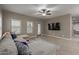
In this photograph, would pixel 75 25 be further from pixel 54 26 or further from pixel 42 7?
pixel 42 7

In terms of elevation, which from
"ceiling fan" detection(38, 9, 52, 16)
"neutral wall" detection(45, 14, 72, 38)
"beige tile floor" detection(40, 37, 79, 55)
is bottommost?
"beige tile floor" detection(40, 37, 79, 55)

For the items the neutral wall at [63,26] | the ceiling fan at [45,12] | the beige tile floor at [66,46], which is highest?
the ceiling fan at [45,12]

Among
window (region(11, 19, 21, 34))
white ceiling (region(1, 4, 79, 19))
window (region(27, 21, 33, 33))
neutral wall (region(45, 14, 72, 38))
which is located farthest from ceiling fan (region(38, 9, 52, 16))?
window (region(11, 19, 21, 34))

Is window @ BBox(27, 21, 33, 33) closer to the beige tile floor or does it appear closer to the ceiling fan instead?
the ceiling fan

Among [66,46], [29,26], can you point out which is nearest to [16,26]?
[29,26]

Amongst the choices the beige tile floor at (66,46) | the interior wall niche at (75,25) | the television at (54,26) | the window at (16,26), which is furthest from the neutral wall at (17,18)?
the interior wall niche at (75,25)

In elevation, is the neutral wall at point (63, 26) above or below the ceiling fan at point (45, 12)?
below

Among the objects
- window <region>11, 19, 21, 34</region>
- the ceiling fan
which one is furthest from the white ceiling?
window <region>11, 19, 21, 34</region>

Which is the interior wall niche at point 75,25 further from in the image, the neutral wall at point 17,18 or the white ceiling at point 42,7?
the neutral wall at point 17,18

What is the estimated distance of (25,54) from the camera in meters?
1.69

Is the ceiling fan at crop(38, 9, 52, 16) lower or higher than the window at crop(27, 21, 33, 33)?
higher

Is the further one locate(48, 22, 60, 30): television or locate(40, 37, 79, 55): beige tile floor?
locate(48, 22, 60, 30): television

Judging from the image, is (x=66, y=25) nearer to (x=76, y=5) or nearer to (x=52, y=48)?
(x=76, y=5)

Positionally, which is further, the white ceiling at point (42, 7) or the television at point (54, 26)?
the television at point (54, 26)
